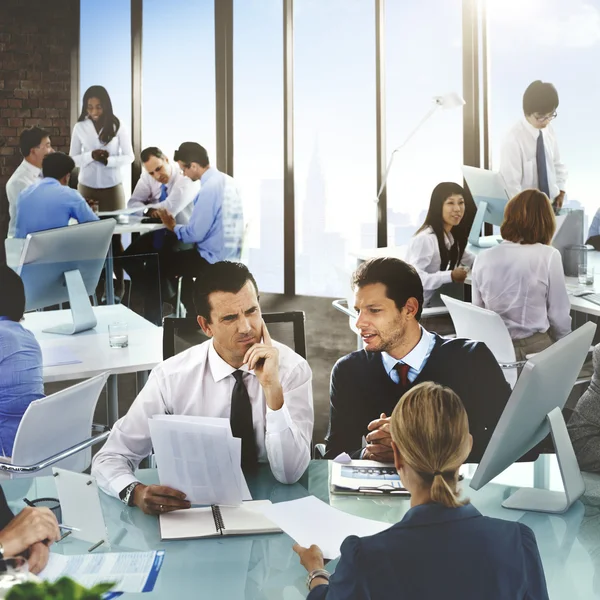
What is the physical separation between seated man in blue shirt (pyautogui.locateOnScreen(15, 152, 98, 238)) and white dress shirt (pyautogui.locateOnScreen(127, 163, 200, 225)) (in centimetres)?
103

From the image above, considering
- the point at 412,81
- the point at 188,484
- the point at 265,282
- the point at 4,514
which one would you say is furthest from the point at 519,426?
the point at 265,282

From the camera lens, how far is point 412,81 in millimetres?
6867

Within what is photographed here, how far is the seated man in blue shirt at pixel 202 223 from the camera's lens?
636cm

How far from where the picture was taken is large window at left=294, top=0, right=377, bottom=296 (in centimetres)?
704

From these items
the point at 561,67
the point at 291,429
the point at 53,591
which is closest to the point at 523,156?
the point at 561,67

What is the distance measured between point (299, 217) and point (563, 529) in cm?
579

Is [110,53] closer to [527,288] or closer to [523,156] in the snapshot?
[523,156]

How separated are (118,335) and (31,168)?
10.7 ft

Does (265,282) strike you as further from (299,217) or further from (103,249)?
(103,249)

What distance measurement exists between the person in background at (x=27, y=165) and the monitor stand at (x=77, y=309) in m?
2.63

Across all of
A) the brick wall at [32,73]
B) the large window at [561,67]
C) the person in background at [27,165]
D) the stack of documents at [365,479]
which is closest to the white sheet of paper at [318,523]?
the stack of documents at [365,479]

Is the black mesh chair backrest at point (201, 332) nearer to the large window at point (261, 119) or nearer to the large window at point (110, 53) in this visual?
the large window at point (261, 119)

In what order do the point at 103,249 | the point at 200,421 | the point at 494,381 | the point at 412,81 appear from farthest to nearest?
the point at 412,81
the point at 103,249
the point at 494,381
the point at 200,421

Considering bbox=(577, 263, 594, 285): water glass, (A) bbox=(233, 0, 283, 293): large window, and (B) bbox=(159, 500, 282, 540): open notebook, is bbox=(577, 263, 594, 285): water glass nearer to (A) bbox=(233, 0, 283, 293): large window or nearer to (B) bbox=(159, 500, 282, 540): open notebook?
(B) bbox=(159, 500, 282, 540): open notebook
